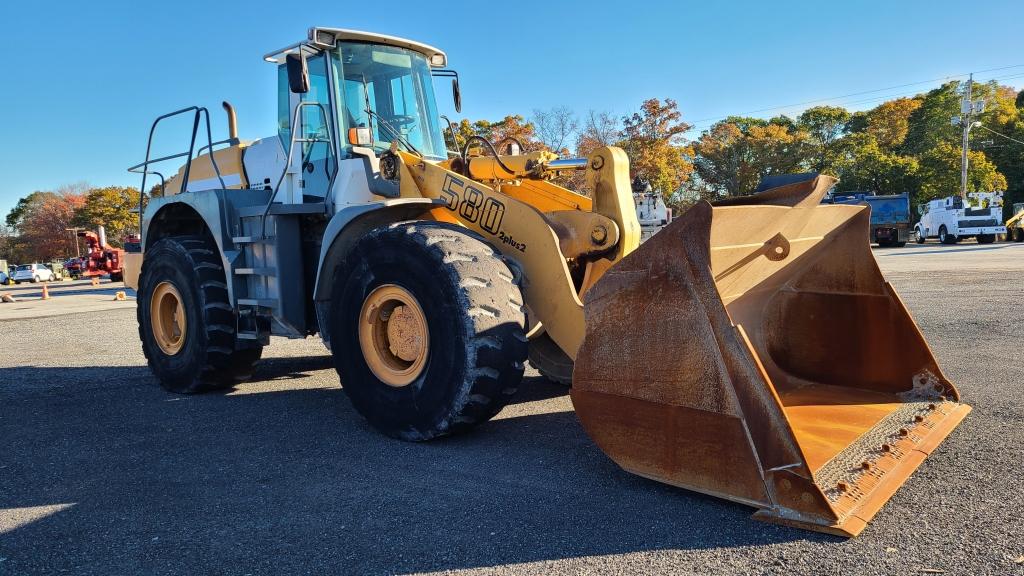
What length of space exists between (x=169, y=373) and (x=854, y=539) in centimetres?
574

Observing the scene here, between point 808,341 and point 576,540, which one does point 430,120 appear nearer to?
point 808,341

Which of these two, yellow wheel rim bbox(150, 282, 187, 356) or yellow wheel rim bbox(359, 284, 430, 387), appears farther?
yellow wheel rim bbox(150, 282, 187, 356)

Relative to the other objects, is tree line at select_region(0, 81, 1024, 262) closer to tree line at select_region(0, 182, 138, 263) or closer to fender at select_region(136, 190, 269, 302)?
tree line at select_region(0, 182, 138, 263)

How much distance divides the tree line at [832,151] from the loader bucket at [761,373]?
31229 millimetres

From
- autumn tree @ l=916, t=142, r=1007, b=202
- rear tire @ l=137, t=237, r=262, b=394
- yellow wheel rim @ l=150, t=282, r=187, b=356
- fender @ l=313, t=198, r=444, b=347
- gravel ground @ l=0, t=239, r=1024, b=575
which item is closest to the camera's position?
gravel ground @ l=0, t=239, r=1024, b=575

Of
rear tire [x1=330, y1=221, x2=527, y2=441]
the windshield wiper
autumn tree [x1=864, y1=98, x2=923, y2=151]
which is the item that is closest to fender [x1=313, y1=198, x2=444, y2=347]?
rear tire [x1=330, y1=221, x2=527, y2=441]

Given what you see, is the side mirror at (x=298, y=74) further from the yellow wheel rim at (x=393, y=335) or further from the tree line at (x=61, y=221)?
the tree line at (x=61, y=221)

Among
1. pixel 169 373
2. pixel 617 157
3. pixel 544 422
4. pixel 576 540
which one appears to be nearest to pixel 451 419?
pixel 544 422

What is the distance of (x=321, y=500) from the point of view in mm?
3549

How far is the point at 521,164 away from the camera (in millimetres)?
5430

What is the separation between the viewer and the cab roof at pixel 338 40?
5.56m

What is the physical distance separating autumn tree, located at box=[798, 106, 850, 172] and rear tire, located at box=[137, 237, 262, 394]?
154 ft

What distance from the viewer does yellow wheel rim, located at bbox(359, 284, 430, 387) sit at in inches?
173

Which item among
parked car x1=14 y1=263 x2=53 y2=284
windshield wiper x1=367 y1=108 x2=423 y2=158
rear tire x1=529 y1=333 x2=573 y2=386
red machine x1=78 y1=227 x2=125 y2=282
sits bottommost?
rear tire x1=529 y1=333 x2=573 y2=386
